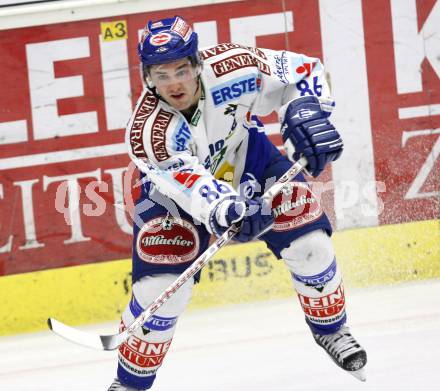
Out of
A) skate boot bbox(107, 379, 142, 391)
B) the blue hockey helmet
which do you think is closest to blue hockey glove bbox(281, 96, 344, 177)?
the blue hockey helmet

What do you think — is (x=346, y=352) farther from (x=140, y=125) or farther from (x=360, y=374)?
(x=140, y=125)

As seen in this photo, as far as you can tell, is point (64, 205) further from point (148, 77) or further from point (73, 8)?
point (148, 77)

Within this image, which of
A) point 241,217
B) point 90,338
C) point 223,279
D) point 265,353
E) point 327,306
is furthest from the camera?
point 223,279

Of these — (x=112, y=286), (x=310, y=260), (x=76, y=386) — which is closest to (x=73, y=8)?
(x=112, y=286)

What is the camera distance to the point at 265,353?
3.83m

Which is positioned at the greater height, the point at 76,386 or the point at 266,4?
the point at 266,4

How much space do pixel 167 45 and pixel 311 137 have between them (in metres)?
0.48

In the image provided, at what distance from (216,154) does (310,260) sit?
43 cm

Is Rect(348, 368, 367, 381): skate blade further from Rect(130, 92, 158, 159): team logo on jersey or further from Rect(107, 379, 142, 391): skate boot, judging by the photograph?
Rect(130, 92, 158, 159): team logo on jersey

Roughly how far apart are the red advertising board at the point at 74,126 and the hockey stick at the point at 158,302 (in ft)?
7.33

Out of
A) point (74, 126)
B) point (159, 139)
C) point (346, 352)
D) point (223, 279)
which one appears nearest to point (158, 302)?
point (159, 139)

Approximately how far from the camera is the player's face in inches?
112

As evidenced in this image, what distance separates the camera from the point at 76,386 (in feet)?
12.0

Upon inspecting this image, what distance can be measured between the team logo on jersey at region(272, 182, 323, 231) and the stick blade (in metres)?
0.57
